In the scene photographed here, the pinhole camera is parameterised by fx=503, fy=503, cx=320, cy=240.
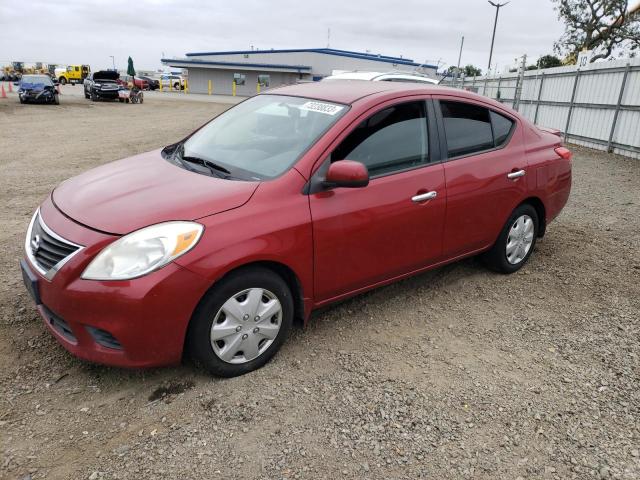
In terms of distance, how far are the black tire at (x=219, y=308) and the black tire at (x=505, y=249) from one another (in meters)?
2.26

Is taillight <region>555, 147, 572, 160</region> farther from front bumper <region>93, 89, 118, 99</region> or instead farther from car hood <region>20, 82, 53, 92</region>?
front bumper <region>93, 89, 118, 99</region>

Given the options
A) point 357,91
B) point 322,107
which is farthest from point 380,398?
point 357,91

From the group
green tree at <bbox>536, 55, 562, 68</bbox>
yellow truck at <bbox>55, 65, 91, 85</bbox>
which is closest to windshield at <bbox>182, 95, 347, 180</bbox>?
green tree at <bbox>536, 55, 562, 68</bbox>

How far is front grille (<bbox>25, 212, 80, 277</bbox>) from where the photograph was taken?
2.69m

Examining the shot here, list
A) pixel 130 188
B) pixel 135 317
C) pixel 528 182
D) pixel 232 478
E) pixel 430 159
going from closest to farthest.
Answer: pixel 232 478
pixel 135 317
pixel 130 188
pixel 430 159
pixel 528 182

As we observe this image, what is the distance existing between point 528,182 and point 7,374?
13.6ft

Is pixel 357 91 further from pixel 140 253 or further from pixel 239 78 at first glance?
pixel 239 78

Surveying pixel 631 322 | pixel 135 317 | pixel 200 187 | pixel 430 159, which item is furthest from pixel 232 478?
pixel 631 322

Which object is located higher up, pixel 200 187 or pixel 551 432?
pixel 200 187

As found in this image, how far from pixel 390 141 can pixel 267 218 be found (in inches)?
46.5

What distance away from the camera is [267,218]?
289cm

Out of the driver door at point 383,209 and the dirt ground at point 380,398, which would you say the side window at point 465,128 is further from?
the dirt ground at point 380,398

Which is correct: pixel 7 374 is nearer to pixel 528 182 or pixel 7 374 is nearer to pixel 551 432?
pixel 551 432

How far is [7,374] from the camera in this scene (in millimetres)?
2984
